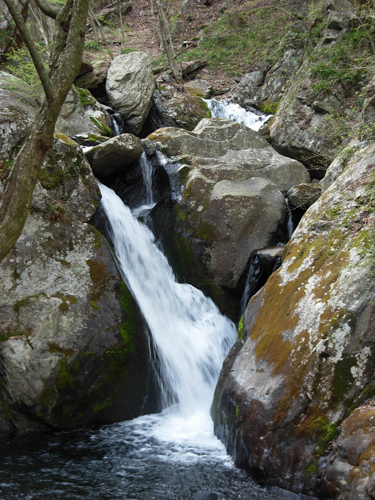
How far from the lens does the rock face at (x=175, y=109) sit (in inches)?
515

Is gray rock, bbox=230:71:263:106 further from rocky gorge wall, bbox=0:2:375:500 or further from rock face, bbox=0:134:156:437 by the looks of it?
rock face, bbox=0:134:156:437

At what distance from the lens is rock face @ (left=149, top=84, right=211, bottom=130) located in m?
13.1

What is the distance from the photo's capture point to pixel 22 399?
496cm

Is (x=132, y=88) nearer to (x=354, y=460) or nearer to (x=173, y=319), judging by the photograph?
(x=173, y=319)

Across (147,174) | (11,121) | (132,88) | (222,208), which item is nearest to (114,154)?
(147,174)

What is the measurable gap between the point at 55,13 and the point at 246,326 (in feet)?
15.6

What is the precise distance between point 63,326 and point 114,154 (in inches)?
175

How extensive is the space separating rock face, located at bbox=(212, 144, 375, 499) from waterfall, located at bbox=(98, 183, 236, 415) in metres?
1.05

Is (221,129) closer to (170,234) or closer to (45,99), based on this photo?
(170,234)

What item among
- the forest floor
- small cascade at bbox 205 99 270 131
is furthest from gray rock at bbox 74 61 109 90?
the forest floor

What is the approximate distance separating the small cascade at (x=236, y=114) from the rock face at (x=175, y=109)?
1.64 ft

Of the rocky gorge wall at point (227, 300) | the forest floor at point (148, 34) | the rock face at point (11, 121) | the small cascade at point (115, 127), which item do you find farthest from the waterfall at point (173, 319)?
the forest floor at point (148, 34)

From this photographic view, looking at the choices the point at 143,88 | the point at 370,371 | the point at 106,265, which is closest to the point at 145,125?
the point at 143,88

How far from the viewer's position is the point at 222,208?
7.89 meters
